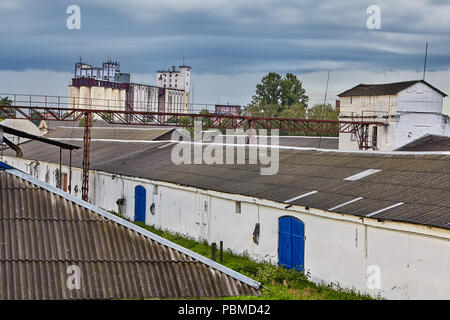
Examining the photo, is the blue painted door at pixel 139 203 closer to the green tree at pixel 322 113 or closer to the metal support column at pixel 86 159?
the metal support column at pixel 86 159

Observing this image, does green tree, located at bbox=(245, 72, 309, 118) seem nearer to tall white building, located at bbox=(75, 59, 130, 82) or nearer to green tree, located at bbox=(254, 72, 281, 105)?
green tree, located at bbox=(254, 72, 281, 105)

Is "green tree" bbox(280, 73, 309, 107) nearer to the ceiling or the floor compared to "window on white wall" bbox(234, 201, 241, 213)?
nearer to the ceiling

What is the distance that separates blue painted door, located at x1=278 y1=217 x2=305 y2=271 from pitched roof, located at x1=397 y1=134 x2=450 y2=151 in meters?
26.2

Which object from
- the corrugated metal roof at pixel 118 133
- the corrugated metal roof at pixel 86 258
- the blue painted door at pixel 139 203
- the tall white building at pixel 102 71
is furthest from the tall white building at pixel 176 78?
the corrugated metal roof at pixel 86 258

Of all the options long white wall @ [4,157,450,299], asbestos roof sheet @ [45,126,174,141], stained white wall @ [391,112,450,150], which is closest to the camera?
long white wall @ [4,157,450,299]

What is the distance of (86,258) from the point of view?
9.75m

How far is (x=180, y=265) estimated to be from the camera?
32.7 feet

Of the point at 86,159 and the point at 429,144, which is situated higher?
the point at 429,144

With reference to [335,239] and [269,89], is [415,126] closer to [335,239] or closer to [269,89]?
[335,239]

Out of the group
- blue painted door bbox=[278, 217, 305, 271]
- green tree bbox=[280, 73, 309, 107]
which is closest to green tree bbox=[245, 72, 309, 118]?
green tree bbox=[280, 73, 309, 107]

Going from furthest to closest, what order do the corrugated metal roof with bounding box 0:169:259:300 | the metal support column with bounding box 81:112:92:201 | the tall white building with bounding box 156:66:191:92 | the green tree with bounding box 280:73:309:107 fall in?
the tall white building with bounding box 156:66:191:92 → the green tree with bounding box 280:73:309:107 → the metal support column with bounding box 81:112:92:201 → the corrugated metal roof with bounding box 0:169:259:300

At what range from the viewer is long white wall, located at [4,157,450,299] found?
50.1 ft

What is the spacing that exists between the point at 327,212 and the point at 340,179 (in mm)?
3610

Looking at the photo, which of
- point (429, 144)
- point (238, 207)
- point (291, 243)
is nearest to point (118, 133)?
point (429, 144)
